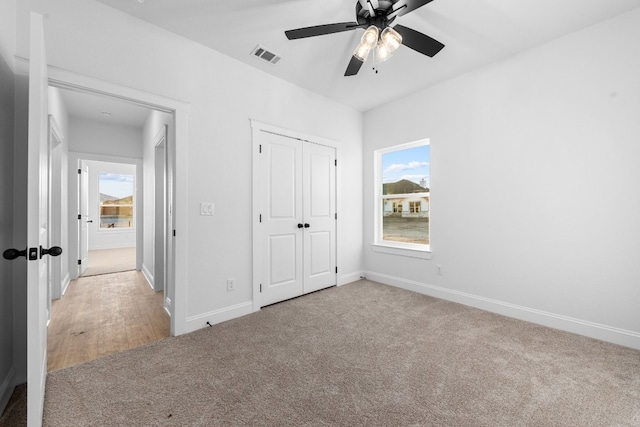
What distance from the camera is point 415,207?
12.8ft

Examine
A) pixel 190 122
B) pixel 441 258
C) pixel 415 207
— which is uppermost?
pixel 190 122

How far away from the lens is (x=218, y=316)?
2732mm

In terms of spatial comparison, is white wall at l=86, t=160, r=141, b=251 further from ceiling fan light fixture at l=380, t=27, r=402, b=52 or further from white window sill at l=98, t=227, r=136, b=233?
ceiling fan light fixture at l=380, t=27, r=402, b=52

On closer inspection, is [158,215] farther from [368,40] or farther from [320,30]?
[368,40]

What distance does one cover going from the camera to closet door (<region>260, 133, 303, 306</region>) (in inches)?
125

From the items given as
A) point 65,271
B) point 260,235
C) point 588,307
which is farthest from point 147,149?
point 588,307

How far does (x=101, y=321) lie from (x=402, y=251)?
12.0 ft

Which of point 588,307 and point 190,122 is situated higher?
point 190,122

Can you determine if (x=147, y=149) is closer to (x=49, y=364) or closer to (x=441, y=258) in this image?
(x=49, y=364)

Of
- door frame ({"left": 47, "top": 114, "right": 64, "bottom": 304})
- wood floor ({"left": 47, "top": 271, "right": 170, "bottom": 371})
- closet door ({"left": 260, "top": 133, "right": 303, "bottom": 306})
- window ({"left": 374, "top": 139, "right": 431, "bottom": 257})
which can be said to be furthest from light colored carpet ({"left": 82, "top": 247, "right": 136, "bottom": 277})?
window ({"left": 374, "top": 139, "right": 431, "bottom": 257})

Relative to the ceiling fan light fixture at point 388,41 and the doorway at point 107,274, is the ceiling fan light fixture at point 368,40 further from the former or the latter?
the doorway at point 107,274

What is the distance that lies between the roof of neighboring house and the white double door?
3.00 ft

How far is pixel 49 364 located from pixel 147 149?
346 cm

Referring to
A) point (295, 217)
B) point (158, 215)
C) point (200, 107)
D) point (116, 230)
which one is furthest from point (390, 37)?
point (116, 230)
